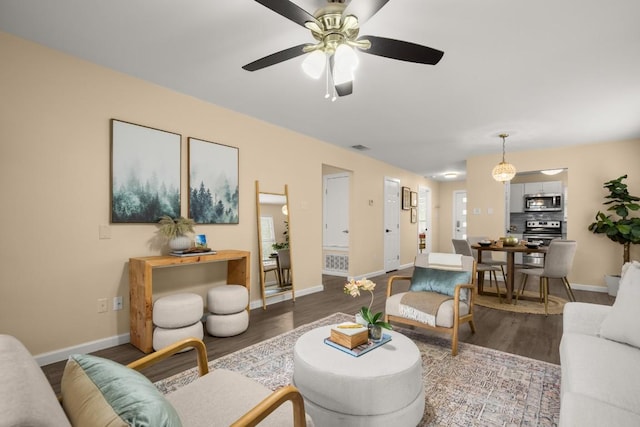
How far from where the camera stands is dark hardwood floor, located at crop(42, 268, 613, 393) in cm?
266

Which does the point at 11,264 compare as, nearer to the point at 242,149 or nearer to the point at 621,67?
the point at 242,149

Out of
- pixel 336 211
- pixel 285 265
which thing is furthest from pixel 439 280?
pixel 336 211

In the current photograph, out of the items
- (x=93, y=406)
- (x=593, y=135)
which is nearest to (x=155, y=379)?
(x=93, y=406)

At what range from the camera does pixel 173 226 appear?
10.5ft

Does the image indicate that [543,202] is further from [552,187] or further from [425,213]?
[425,213]

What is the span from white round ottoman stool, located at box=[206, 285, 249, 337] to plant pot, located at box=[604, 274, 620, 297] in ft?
18.3

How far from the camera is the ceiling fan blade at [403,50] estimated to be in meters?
1.85

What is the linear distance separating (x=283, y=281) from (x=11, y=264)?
291 cm

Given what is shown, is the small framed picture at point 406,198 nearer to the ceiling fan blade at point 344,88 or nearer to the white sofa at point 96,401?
the ceiling fan blade at point 344,88

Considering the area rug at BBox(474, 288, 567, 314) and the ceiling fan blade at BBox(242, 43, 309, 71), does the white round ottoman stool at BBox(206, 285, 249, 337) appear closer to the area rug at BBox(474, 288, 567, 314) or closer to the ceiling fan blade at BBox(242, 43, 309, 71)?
the ceiling fan blade at BBox(242, 43, 309, 71)

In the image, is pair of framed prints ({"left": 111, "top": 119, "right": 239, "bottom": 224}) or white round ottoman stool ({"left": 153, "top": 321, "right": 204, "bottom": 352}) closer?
white round ottoman stool ({"left": 153, "top": 321, "right": 204, "bottom": 352})

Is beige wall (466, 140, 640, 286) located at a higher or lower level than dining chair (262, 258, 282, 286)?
higher

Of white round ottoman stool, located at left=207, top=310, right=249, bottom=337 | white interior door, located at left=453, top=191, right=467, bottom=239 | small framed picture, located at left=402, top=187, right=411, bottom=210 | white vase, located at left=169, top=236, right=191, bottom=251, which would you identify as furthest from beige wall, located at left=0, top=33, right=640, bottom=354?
white interior door, located at left=453, top=191, right=467, bottom=239

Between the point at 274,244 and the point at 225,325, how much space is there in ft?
4.96
